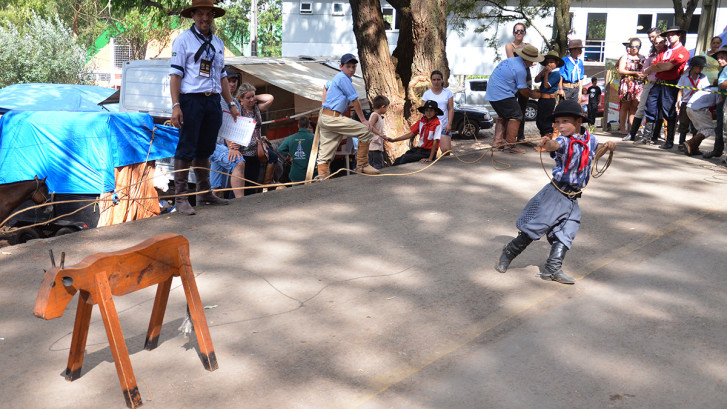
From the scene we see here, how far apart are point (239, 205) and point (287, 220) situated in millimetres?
815

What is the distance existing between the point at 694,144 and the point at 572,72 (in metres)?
2.19

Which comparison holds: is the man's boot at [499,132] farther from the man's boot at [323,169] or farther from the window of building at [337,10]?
the window of building at [337,10]

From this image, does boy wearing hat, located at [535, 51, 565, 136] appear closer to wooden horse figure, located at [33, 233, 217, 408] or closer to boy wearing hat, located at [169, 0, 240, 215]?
boy wearing hat, located at [169, 0, 240, 215]

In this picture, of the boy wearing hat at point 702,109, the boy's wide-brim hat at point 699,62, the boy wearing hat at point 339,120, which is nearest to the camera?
the boy wearing hat at point 339,120

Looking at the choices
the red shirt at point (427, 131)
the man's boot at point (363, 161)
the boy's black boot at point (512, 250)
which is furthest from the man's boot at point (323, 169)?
the boy's black boot at point (512, 250)

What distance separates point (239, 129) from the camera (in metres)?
7.84

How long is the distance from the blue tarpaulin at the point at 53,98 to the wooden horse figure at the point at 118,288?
14919mm

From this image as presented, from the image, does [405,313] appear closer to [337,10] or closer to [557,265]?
[557,265]

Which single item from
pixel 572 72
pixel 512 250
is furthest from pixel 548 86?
pixel 512 250

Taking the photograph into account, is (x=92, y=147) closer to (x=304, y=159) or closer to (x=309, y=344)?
(x=304, y=159)

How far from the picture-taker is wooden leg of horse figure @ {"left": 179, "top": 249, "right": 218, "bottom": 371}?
13.6ft

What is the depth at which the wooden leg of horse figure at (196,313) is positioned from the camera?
415 centimetres

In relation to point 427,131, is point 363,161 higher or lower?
lower

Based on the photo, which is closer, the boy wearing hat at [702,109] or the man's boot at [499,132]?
the boy wearing hat at [702,109]
